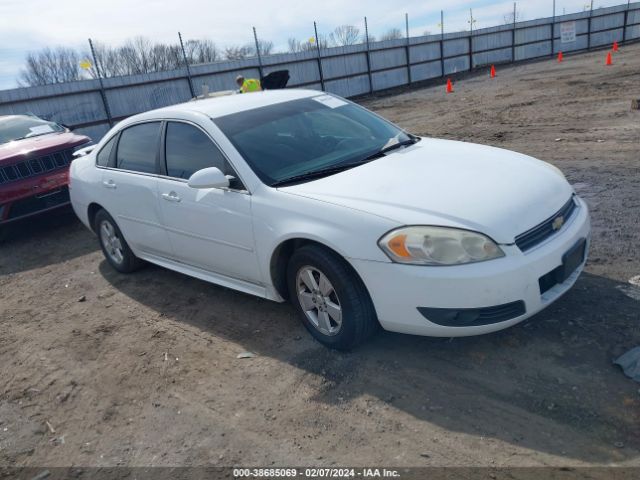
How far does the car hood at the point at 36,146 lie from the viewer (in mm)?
6945

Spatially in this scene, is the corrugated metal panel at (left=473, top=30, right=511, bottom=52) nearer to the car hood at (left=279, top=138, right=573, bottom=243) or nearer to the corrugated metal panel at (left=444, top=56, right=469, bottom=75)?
the corrugated metal panel at (left=444, top=56, right=469, bottom=75)

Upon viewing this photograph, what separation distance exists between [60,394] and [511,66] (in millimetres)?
30615

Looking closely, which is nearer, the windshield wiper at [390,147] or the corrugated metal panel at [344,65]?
the windshield wiper at [390,147]

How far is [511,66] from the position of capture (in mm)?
29297

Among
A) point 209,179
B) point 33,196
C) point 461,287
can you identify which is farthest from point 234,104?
point 33,196

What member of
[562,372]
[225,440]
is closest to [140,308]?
[225,440]

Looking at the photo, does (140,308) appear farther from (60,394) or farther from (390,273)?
(390,273)

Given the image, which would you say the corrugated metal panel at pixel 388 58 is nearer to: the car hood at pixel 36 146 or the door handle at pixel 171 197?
the car hood at pixel 36 146

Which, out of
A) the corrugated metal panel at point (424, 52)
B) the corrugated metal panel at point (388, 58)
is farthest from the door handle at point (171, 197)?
the corrugated metal panel at point (424, 52)

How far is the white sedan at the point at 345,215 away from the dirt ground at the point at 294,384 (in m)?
0.32

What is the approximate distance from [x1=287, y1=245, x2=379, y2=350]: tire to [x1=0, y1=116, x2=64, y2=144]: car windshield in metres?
6.49

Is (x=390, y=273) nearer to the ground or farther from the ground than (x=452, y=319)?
farther from the ground

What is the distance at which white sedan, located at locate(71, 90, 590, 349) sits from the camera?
289 centimetres

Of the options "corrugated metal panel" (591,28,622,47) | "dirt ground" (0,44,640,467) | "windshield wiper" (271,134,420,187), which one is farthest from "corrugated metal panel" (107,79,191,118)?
"corrugated metal panel" (591,28,622,47)
